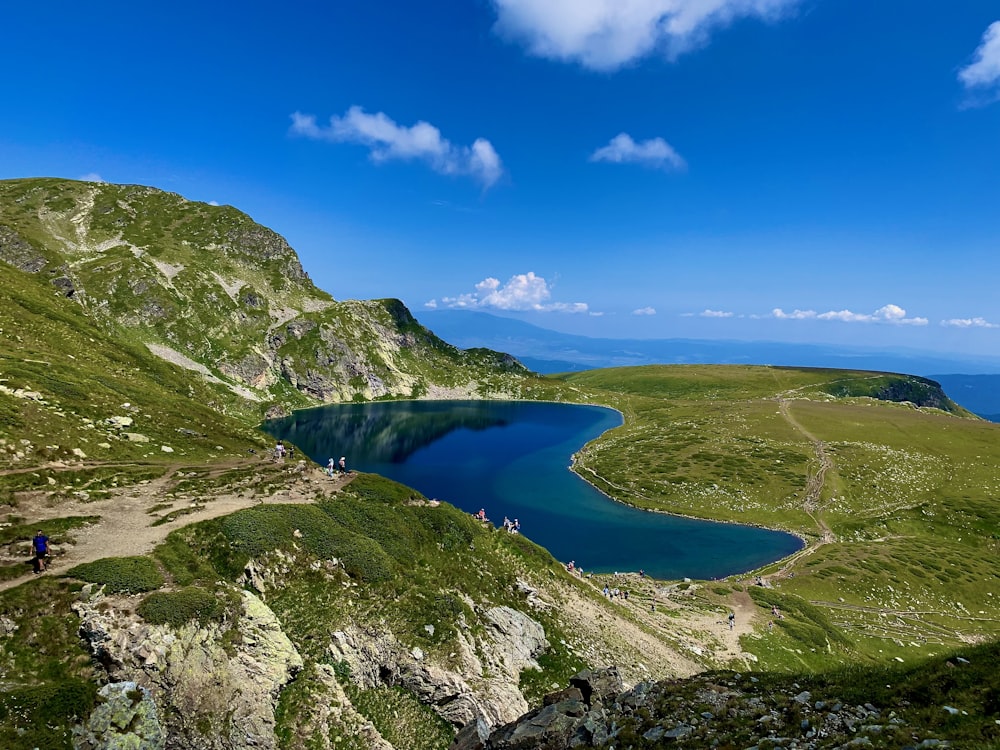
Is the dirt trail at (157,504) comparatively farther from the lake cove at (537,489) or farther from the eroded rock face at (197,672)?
the lake cove at (537,489)

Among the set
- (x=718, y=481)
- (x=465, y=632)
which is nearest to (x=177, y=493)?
(x=465, y=632)

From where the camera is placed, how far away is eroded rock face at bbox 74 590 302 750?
63.5 ft

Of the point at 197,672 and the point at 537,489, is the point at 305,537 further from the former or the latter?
the point at 537,489

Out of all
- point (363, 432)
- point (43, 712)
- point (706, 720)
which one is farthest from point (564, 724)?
point (363, 432)

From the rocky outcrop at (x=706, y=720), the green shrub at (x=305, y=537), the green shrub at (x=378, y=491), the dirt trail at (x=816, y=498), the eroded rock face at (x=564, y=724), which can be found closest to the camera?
the rocky outcrop at (x=706, y=720)

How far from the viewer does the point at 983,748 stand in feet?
34.9

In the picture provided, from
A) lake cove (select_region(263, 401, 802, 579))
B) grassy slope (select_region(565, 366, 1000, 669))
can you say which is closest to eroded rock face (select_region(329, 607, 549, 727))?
grassy slope (select_region(565, 366, 1000, 669))

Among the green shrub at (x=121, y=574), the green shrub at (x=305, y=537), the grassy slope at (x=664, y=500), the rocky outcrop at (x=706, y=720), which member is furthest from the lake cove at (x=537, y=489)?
the green shrub at (x=121, y=574)

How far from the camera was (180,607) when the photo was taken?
22.0m

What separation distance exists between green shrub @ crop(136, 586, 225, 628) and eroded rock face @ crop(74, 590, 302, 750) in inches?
12.6

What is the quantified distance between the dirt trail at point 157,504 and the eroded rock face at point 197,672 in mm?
5242

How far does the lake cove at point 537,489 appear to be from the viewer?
83.1 m

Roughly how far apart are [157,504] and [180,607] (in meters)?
13.9

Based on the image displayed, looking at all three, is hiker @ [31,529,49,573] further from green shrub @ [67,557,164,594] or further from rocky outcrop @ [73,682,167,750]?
rocky outcrop @ [73,682,167,750]
